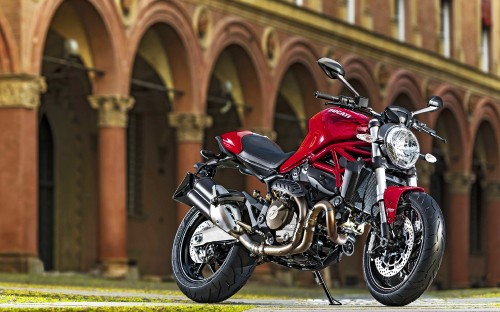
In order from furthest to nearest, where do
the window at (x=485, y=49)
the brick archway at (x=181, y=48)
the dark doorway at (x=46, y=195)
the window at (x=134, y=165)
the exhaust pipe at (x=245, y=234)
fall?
the window at (x=485, y=49), the window at (x=134, y=165), the dark doorway at (x=46, y=195), the brick archway at (x=181, y=48), the exhaust pipe at (x=245, y=234)

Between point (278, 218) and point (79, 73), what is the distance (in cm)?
2152

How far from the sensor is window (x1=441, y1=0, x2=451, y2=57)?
4506 centimetres

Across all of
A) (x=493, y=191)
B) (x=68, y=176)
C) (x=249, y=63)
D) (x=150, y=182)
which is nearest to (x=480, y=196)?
(x=493, y=191)

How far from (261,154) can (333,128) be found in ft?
2.54

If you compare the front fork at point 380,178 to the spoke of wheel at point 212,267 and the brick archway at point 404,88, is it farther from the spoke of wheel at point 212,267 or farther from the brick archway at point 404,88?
the brick archway at point 404,88

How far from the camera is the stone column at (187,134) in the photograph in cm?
2923

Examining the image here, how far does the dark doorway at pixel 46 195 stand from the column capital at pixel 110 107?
19.2 feet

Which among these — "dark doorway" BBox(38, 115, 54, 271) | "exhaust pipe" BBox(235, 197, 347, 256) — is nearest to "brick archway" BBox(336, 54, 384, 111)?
"dark doorway" BBox(38, 115, 54, 271)

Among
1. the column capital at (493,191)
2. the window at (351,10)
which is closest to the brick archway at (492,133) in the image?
the column capital at (493,191)

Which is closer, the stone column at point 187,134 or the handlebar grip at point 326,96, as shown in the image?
the handlebar grip at point 326,96

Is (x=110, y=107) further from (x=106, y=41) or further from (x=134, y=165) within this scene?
(x=134, y=165)

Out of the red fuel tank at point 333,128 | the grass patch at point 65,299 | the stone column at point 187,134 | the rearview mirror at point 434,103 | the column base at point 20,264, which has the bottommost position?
the column base at point 20,264

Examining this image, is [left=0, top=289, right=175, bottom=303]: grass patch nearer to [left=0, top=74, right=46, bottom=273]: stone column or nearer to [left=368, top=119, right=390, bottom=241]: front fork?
[left=368, top=119, right=390, bottom=241]: front fork

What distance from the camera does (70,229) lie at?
3278 centimetres
